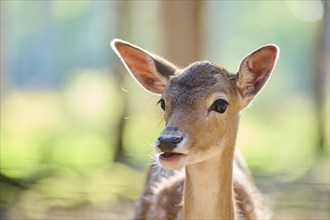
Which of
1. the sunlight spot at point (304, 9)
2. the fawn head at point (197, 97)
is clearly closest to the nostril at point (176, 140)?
the fawn head at point (197, 97)

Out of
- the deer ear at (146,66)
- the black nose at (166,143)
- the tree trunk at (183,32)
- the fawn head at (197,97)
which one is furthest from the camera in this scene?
the tree trunk at (183,32)

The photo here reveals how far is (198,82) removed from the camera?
521 centimetres

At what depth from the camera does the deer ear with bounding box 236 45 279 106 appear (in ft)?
17.8

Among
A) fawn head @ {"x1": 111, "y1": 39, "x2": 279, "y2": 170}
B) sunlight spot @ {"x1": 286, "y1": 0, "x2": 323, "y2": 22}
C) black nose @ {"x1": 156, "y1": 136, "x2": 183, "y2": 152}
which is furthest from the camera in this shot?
sunlight spot @ {"x1": 286, "y1": 0, "x2": 323, "y2": 22}

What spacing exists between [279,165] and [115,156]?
252 cm

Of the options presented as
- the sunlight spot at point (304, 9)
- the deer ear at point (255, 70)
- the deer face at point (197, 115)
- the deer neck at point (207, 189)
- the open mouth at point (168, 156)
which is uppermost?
the sunlight spot at point (304, 9)

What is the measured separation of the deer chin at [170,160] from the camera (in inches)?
188

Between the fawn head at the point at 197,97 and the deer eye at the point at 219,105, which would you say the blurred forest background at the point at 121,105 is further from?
the deer eye at the point at 219,105

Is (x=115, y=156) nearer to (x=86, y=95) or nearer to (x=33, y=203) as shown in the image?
(x=33, y=203)

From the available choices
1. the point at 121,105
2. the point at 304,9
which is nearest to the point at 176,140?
the point at 121,105

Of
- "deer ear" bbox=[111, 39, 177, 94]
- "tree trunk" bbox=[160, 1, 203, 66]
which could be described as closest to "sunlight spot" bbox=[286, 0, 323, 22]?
"tree trunk" bbox=[160, 1, 203, 66]

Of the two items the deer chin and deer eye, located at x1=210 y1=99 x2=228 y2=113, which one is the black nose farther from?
deer eye, located at x1=210 y1=99 x2=228 y2=113

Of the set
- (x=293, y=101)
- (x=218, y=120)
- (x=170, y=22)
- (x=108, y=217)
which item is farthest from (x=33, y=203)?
(x=293, y=101)

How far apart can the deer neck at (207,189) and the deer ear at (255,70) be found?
0.39m
